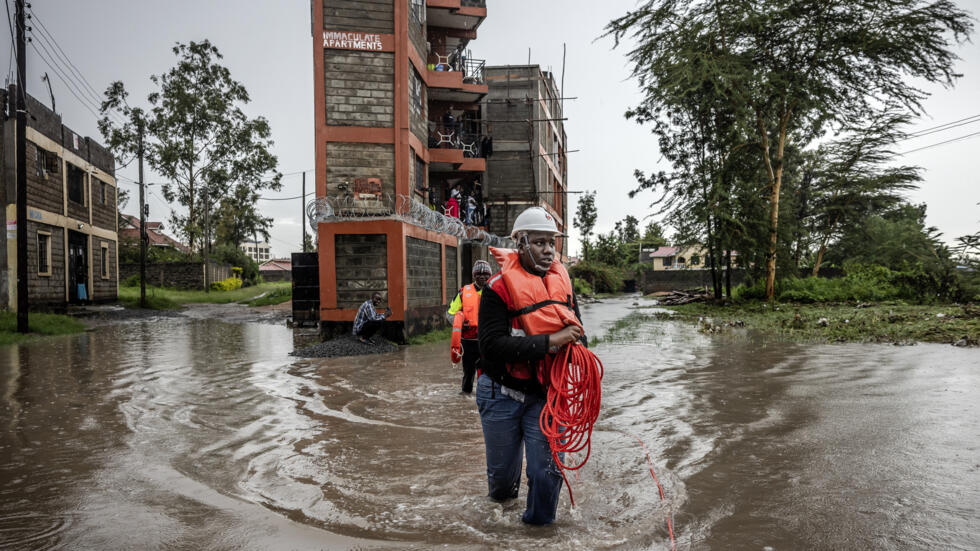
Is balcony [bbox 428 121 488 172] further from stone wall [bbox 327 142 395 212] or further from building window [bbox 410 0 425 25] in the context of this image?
stone wall [bbox 327 142 395 212]

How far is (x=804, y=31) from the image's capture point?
23.4 metres

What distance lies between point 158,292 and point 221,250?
48.2 ft

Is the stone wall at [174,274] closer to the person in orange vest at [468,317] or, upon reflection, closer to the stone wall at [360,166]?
the stone wall at [360,166]

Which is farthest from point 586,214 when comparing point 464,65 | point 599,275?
point 464,65

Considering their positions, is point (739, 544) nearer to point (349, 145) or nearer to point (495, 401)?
point (495, 401)

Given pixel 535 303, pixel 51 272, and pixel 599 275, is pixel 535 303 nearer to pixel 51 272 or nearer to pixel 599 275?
pixel 51 272

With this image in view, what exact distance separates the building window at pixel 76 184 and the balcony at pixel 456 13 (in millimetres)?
15745

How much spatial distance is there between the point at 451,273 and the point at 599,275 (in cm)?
3772

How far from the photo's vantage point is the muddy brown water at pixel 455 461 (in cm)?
418

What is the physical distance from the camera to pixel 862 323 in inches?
656

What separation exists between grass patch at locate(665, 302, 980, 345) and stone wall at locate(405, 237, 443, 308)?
316 inches

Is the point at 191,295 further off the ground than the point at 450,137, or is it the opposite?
the point at 450,137

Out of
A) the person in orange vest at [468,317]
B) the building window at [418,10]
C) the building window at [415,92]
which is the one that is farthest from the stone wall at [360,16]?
the person in orange vest at [468,317]

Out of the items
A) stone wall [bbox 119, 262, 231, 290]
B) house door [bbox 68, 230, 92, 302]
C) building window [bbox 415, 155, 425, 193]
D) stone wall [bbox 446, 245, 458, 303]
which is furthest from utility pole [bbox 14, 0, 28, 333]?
stone wall [bbox 119, 262, 231, 290]
